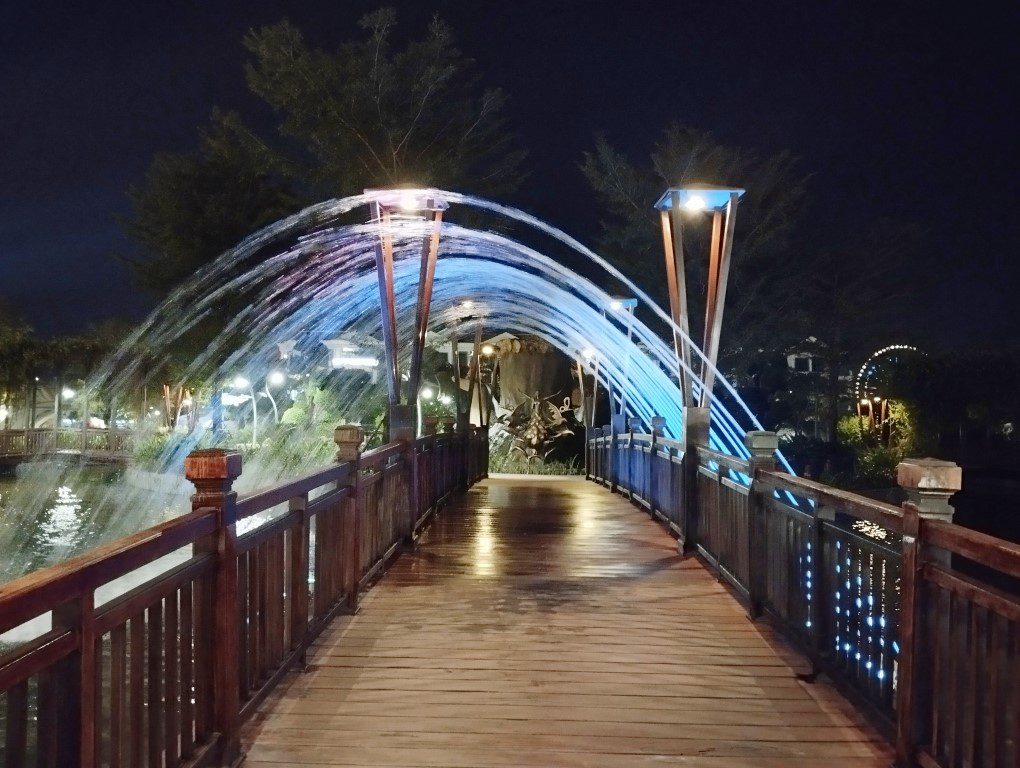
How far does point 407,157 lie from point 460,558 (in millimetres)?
17569

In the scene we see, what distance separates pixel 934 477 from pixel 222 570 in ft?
9.12

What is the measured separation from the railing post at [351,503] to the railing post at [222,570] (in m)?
2.15

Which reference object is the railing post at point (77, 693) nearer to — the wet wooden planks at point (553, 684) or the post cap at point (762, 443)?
the wet wooden planks at point (553, 684)

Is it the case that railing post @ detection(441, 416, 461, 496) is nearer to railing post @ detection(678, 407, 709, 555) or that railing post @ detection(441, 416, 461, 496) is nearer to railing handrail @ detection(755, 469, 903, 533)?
railing post @ detection(678, 407, 709, 555)

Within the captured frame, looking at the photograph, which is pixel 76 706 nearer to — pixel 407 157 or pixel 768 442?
pixel 768 442

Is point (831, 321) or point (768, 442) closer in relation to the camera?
point (768, 442)

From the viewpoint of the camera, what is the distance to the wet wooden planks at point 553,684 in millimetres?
3744

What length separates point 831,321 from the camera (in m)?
32.2

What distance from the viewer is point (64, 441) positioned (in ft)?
114

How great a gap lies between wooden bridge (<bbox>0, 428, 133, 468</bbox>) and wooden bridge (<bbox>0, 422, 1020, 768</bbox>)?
28826mm

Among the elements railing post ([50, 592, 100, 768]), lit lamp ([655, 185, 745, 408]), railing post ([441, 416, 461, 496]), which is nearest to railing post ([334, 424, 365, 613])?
railing post ([50, 592, 100, 768])

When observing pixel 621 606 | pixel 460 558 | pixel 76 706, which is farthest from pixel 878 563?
pixel 460 558

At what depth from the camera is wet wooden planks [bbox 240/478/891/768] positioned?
3.74 m

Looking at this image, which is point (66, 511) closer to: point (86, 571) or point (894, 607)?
point (86, 571)
